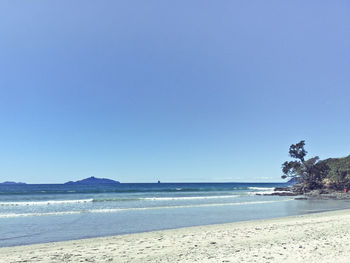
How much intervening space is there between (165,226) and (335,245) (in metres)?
8.71

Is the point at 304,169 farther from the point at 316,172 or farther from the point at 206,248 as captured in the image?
the point at 206,248

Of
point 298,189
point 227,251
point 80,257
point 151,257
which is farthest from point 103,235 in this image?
point 298,189

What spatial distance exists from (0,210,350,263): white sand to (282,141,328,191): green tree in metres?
41.6

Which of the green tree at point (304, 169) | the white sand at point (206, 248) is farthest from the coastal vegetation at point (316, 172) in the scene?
the white sand at point (206, 248)

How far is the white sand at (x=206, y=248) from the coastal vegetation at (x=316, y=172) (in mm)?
41107

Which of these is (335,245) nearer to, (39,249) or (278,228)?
(278,228)

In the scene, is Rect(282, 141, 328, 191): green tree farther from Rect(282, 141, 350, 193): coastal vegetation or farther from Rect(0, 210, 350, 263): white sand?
Rect(0, 210, 350, 263): white sand

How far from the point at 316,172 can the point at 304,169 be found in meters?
2.16

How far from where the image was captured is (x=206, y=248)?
31.0ft

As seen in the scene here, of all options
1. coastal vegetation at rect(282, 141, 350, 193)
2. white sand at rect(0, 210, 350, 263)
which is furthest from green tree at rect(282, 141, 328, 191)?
white sand at rect(0, 210, 350, 263)

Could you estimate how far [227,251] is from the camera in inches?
351

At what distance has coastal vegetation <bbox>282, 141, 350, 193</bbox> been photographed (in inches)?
1869

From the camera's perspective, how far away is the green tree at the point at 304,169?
49.8m

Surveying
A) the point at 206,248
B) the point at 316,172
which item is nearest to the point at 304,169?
the point at 316,172
